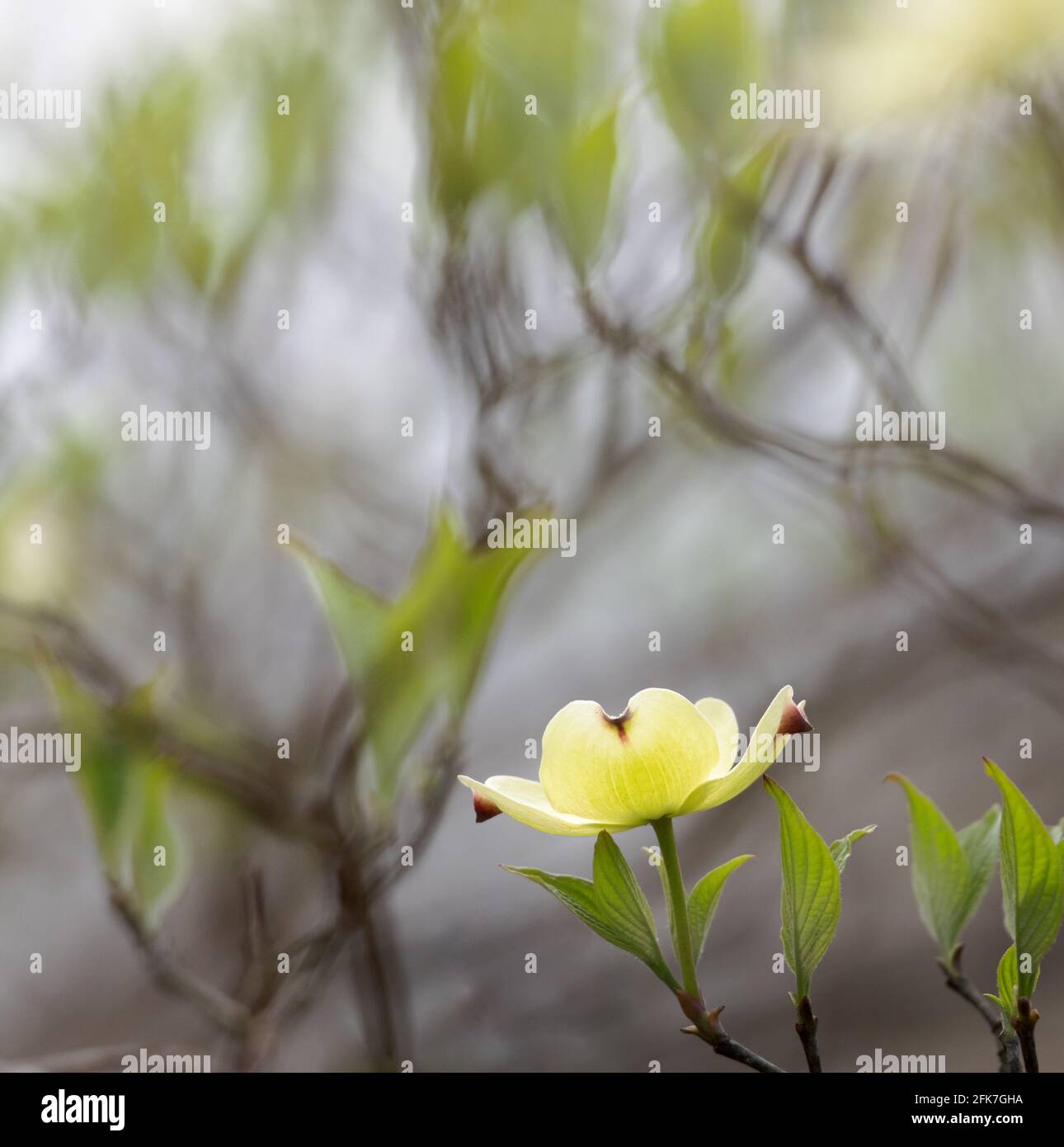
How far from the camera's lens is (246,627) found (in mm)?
888

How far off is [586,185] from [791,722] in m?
0.27

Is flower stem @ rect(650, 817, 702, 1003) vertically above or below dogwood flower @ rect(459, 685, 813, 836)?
below

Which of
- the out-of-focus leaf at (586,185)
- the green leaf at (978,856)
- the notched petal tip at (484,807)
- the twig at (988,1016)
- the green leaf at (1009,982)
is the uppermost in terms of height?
the out-of-focus leaf at (586,185)

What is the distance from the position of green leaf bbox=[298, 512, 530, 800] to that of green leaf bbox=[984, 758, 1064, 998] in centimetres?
17

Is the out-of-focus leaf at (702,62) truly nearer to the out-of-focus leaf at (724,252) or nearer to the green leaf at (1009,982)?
the out-of-focus leaf at (724,252)

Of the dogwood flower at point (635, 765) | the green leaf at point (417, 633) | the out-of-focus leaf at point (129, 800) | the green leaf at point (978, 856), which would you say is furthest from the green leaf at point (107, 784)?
the green leaf at point (978, 856)

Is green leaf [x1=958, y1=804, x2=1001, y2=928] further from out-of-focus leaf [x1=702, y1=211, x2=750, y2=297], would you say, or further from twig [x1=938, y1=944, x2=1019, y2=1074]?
out-of-focus leaf [x1=702, y1=211, x2=750, y2=297]

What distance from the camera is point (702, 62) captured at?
1.28 ft

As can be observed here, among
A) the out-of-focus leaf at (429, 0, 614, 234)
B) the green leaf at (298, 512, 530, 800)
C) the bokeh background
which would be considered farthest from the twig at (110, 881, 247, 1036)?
the out-of-focus leaf at (429, 0, 614, 234)

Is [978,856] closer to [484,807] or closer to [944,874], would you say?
[944,874]

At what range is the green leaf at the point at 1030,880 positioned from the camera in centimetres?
21

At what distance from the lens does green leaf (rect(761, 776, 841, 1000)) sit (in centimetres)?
20
